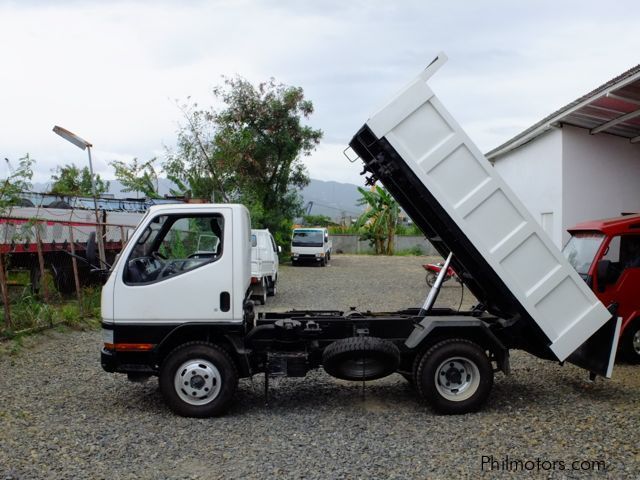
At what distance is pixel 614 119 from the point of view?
1212 centimetres

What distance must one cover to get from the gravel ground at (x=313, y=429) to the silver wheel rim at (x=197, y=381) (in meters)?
0.25

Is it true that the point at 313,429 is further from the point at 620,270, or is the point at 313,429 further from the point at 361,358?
the point at 620,270

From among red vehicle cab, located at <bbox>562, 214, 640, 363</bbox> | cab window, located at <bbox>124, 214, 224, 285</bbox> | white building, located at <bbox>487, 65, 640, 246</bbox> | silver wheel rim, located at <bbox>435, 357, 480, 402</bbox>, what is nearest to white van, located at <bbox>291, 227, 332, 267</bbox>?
white building, located at <bbox>487, 65, 640, 246</bbox>

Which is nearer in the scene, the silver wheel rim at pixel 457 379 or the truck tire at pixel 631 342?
the silver wheel rim at pixel 457 379

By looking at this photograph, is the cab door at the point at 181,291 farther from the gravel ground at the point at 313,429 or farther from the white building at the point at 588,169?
the white building at the point at 588,169

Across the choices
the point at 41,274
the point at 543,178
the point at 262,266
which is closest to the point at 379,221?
the point at 543,178

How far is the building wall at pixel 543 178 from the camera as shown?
538 inches

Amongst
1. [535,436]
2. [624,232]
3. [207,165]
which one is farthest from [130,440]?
[207,165]

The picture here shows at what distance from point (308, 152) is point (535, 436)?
1008 inches

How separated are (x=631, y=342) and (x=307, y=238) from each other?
2319 centimetres

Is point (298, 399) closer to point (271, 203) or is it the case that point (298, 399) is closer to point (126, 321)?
point (126, 321)

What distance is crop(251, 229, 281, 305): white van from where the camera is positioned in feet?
45.6

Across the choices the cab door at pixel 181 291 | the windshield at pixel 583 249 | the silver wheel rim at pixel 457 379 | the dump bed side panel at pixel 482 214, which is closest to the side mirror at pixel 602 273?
the windshield at pixel 583 249

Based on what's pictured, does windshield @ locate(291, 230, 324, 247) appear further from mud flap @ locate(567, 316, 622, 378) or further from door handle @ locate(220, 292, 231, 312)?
door handle @ locate(220, 292, 231, 312)
